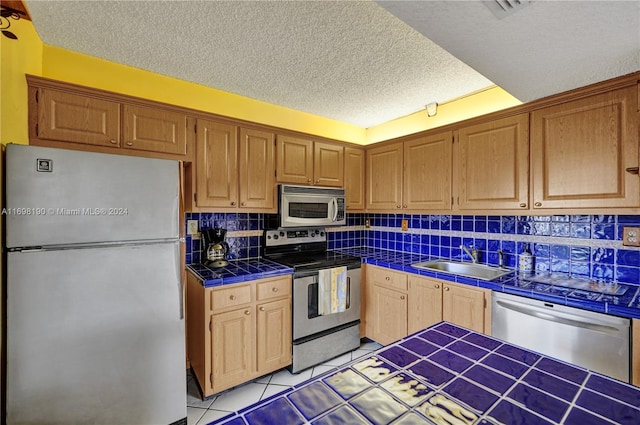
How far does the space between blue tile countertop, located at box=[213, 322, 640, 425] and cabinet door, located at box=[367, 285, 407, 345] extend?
1598 mm

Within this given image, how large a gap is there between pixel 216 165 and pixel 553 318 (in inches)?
99.5

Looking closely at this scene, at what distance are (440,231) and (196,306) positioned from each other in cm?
236

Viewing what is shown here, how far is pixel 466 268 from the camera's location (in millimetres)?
2676

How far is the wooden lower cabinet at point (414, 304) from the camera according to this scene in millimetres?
2078

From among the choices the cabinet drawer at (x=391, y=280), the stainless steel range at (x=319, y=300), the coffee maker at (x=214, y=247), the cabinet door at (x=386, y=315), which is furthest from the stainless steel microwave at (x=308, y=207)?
the cabinet door at (x=386, y=315)

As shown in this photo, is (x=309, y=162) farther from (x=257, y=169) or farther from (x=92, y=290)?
(x=92, y=290)

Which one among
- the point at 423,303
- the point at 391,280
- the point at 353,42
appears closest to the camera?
the point at 353,42

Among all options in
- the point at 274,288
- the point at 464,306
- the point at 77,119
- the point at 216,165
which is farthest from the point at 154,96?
the point at 464,306

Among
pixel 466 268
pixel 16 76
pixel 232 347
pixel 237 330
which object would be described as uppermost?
pixel 16 76

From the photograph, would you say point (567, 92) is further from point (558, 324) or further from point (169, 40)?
point (169, 40)

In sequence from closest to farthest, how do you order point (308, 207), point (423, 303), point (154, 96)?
point (154, 96) < point (423, 303) < point (308, 207)

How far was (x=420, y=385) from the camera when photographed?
830 millimetres

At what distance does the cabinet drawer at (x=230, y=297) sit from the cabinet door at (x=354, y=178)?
1.49 m

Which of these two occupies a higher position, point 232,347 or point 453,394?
point 453,394
